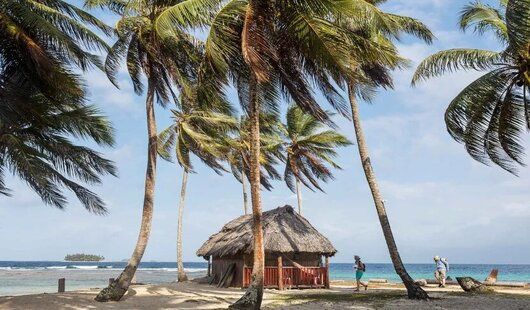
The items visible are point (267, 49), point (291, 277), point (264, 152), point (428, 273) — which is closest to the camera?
point (267, 49)

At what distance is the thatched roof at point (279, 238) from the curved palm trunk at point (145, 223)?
6675 millimetres

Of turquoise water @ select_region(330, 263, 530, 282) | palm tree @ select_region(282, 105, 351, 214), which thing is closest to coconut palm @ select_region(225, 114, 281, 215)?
palm tree @ select_region(282, 105, 351, 214)

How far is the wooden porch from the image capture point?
2225 centimetres

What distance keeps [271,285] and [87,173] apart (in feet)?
31.0

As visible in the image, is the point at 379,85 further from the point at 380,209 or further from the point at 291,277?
the point at 291,277

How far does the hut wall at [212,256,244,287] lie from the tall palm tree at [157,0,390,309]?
10628mm

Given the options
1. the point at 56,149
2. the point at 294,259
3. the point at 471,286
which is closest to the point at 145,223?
the point at 56,149

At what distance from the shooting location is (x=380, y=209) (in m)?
17.4

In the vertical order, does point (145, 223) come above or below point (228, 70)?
below

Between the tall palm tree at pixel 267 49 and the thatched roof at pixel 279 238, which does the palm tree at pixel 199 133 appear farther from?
the tall palm tree at pixel 267 49

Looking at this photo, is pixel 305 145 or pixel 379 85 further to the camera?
pixel 305 145

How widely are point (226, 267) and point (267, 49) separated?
1439cm

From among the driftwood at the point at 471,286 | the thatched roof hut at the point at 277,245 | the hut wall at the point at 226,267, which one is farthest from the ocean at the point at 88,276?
the driftwood at the point at 471,286

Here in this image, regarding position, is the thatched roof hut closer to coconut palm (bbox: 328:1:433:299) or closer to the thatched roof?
the thatched roof
